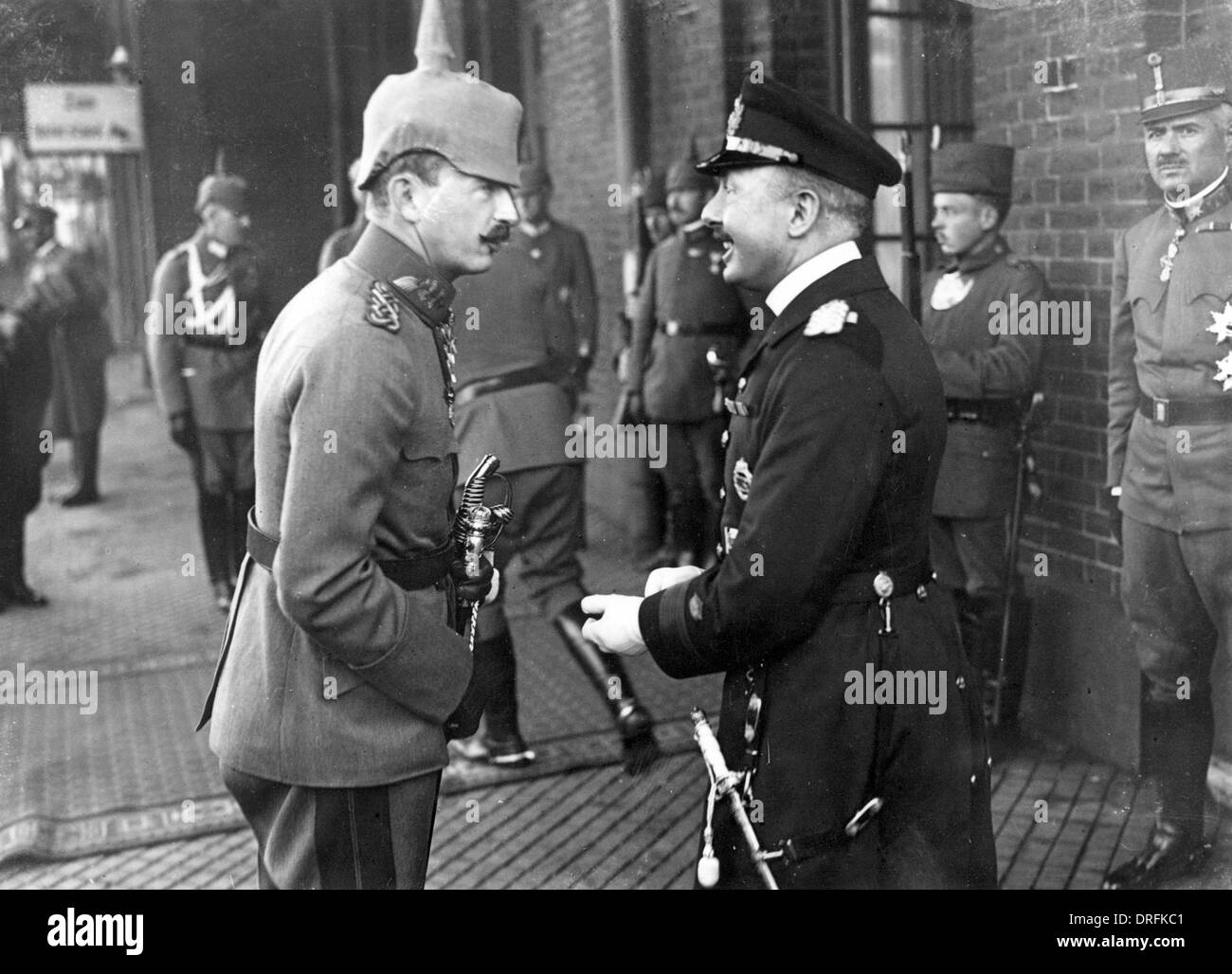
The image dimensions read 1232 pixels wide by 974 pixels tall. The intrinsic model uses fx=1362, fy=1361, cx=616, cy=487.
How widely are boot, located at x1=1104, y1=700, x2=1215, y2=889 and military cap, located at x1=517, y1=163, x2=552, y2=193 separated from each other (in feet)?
17.9

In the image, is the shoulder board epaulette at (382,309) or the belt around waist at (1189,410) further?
the belt around waist at (1189,410)

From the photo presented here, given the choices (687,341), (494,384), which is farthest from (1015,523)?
(687,341)

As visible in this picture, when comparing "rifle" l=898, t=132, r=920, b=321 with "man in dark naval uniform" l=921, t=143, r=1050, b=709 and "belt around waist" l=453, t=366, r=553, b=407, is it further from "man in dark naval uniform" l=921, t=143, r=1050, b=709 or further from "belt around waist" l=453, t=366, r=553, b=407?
"belt around waist" l=453, t=366, r=553, b=407

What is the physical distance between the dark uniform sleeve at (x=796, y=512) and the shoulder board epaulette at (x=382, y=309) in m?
0.72

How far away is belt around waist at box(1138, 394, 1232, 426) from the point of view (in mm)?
3832

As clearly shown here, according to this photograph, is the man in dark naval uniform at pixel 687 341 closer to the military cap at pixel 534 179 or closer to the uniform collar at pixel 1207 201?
the military cap at pixel 534 179

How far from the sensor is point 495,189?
2.79 meters

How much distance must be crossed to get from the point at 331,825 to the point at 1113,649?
303 cm

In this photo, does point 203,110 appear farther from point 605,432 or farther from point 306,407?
point 605,432

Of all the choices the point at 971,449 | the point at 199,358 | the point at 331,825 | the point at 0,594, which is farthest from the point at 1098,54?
the point at 0,594

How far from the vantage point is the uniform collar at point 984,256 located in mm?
4906

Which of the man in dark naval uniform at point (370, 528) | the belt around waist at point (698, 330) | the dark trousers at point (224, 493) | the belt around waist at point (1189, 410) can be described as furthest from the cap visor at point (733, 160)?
the dark trousers at point (224, 493)

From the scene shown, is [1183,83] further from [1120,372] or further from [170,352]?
[170,352]

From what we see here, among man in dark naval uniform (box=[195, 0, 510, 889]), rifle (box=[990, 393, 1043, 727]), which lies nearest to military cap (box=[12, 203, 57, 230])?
rifle (box=[990, 393, 1043, 727])
